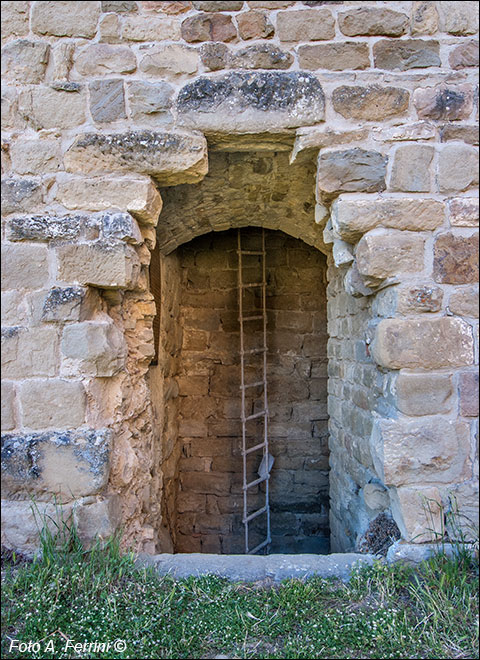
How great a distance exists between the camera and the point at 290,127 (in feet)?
7.25

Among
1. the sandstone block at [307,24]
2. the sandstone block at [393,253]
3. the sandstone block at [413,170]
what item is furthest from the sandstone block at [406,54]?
the sandstone block at [393,253]

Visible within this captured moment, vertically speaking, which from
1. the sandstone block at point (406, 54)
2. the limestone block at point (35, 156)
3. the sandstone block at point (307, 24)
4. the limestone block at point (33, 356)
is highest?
the sandstone block at point (307, 24)

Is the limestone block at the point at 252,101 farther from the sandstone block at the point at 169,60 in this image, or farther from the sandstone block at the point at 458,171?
the sandstone block at the point at 458,171

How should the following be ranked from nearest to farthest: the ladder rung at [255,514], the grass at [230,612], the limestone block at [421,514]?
1. the grass at [230,612]
2. the limestone block at [421,514]
3. the ladder rung at [255,514]

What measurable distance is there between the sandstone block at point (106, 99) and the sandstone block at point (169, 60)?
0.16m

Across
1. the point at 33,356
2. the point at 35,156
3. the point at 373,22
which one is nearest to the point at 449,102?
the point at 373,22

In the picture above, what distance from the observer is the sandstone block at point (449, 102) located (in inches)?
85.4

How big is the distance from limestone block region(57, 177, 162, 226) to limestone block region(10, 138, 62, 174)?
107 mm

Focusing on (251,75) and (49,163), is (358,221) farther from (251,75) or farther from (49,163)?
(49,163)

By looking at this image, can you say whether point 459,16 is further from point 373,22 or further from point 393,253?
point 393,253

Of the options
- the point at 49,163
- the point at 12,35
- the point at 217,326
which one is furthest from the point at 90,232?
the point at 217,326

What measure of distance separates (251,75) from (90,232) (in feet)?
3.50

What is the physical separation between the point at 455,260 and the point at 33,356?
199 centimetres

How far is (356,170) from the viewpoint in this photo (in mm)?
2162
